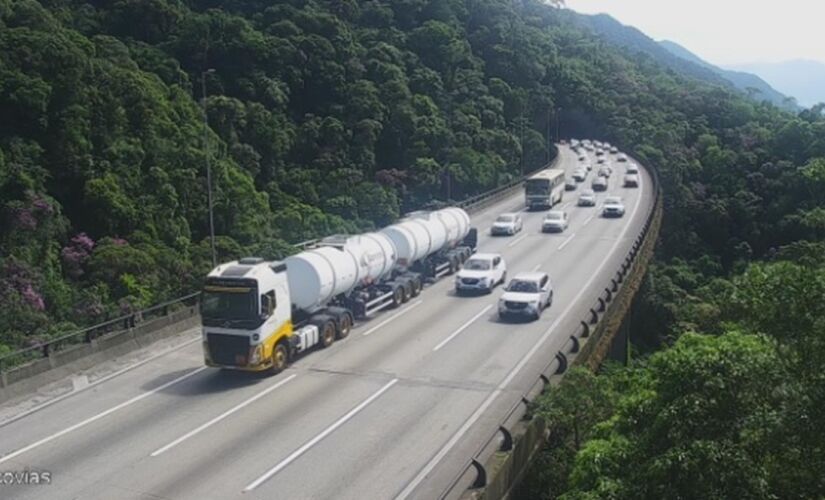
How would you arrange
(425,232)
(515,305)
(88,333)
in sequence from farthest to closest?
(425,232)
(515,305)
(88,333)

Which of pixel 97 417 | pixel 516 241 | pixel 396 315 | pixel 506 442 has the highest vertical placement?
pixel 506 442

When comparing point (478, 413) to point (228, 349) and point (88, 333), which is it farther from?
point (88, 333)

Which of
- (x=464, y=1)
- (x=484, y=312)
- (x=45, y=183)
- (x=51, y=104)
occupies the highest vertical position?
(x=464, y=1)

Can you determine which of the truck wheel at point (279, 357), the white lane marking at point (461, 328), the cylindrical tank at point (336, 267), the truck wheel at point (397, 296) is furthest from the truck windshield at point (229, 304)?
the truck wheel at point (397, 296)

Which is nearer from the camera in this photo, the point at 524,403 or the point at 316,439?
the point at 316,439

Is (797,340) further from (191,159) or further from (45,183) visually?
(191,159)

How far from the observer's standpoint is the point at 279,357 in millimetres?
24703

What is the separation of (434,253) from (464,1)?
78555mm

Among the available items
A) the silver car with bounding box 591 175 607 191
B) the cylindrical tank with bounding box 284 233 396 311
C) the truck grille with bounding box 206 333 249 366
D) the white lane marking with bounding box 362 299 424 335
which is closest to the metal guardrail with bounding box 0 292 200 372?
the truck grille with bounding box 206 333 249 366

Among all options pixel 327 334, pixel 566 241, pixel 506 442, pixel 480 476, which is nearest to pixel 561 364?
pixel 506 442

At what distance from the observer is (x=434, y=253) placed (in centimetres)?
3881

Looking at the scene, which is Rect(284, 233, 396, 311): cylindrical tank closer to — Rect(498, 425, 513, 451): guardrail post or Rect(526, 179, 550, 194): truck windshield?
Rect(498, 425, 513, 451): guardrail post

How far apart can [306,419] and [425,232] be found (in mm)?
16332

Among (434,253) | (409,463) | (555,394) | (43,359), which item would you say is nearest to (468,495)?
(409,463)
